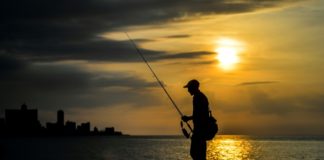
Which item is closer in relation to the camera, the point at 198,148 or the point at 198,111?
the point at 198,111

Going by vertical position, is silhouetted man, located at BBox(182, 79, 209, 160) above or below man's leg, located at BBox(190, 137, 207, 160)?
above

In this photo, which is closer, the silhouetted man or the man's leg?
the silhouetted man

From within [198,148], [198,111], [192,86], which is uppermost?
[192,86]

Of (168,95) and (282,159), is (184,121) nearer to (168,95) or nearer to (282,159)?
(168,95)

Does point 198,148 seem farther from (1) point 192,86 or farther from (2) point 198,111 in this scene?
(1) point 192,86

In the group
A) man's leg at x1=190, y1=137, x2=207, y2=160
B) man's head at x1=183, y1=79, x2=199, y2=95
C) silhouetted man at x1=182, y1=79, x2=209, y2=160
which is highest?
man's head at x1=183, y1=79, x2=199, y2=95

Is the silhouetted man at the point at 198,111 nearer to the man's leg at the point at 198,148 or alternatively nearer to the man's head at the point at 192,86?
the man's head at the point at 192,86

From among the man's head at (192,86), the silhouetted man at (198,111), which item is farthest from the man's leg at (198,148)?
the man's head at (192,86)

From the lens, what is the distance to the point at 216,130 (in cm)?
1346

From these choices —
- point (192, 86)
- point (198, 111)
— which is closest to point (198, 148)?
point (198, 111)

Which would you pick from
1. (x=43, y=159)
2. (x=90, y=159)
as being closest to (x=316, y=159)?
(x=90, y=159)

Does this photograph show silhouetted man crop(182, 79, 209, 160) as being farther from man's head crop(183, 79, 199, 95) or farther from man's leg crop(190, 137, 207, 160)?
man's leg crop(190, 137, 207, 160)

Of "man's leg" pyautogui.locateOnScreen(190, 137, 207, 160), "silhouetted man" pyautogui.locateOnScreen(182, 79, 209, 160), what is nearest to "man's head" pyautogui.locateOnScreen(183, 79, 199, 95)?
"silhouetted man" pyautogui.locateOnScreen(182, 79, 209, 160)

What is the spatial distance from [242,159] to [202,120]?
257ft
